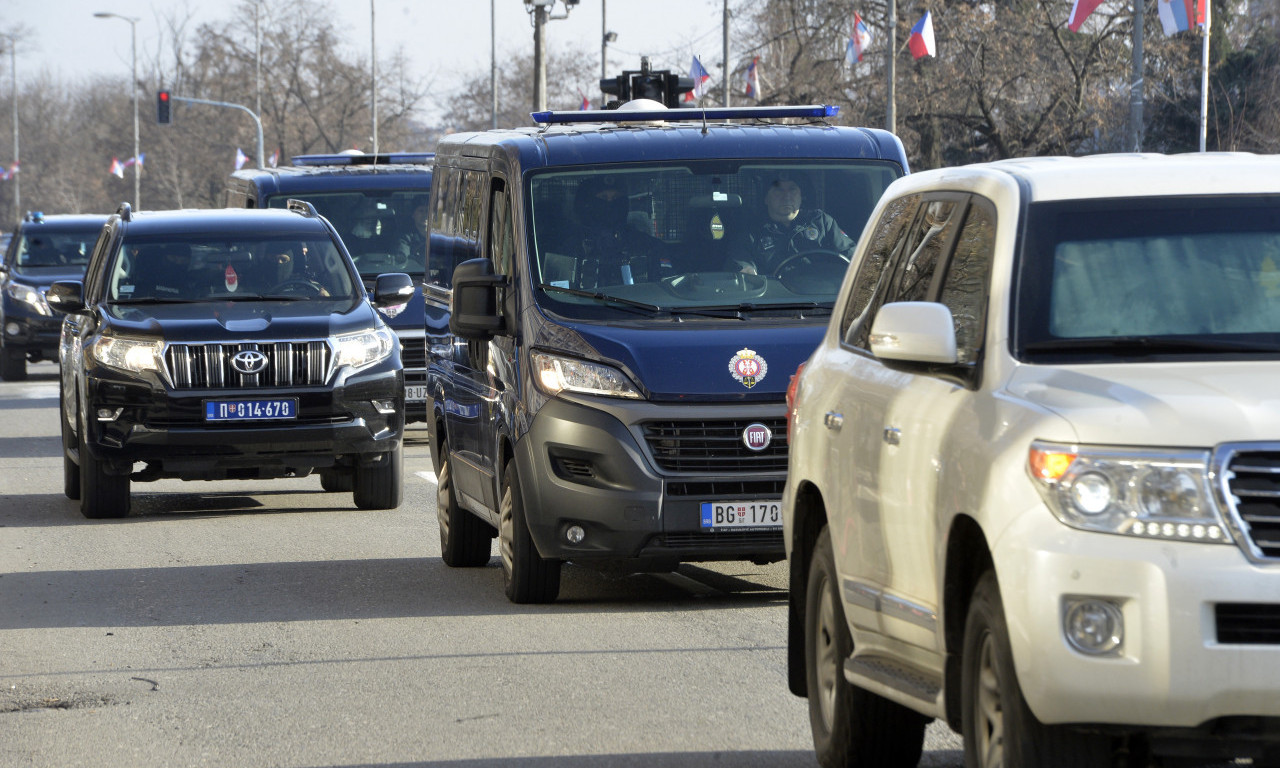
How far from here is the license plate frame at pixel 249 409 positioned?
1333 cm

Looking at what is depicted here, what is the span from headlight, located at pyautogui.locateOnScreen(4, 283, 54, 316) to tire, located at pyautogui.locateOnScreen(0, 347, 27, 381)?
92cm

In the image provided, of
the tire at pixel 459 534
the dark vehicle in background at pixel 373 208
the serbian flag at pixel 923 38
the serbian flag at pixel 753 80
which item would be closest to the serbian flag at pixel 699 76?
the serbian flag at pixel 753 80

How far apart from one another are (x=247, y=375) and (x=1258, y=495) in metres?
9.92

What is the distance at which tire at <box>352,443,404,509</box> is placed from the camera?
1381 cm

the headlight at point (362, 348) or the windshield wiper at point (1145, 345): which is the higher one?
the windshield wiper at point (1145, 345)

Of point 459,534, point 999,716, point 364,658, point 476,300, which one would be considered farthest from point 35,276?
point 999,716

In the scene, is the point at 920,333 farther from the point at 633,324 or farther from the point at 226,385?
the point at 226,385

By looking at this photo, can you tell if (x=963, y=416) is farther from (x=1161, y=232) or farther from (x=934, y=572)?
(x=1161, y=232)

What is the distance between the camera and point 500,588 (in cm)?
1027

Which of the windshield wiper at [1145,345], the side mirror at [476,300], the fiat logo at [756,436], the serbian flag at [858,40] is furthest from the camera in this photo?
the serbian flag at [858,40]

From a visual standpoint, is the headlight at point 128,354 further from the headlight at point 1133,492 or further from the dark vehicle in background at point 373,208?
the headlight at point 1133,492

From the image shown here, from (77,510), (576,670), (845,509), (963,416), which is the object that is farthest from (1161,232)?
(77,510)

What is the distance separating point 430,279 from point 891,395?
6.85 metres

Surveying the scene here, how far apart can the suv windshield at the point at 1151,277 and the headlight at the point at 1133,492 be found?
58cm
